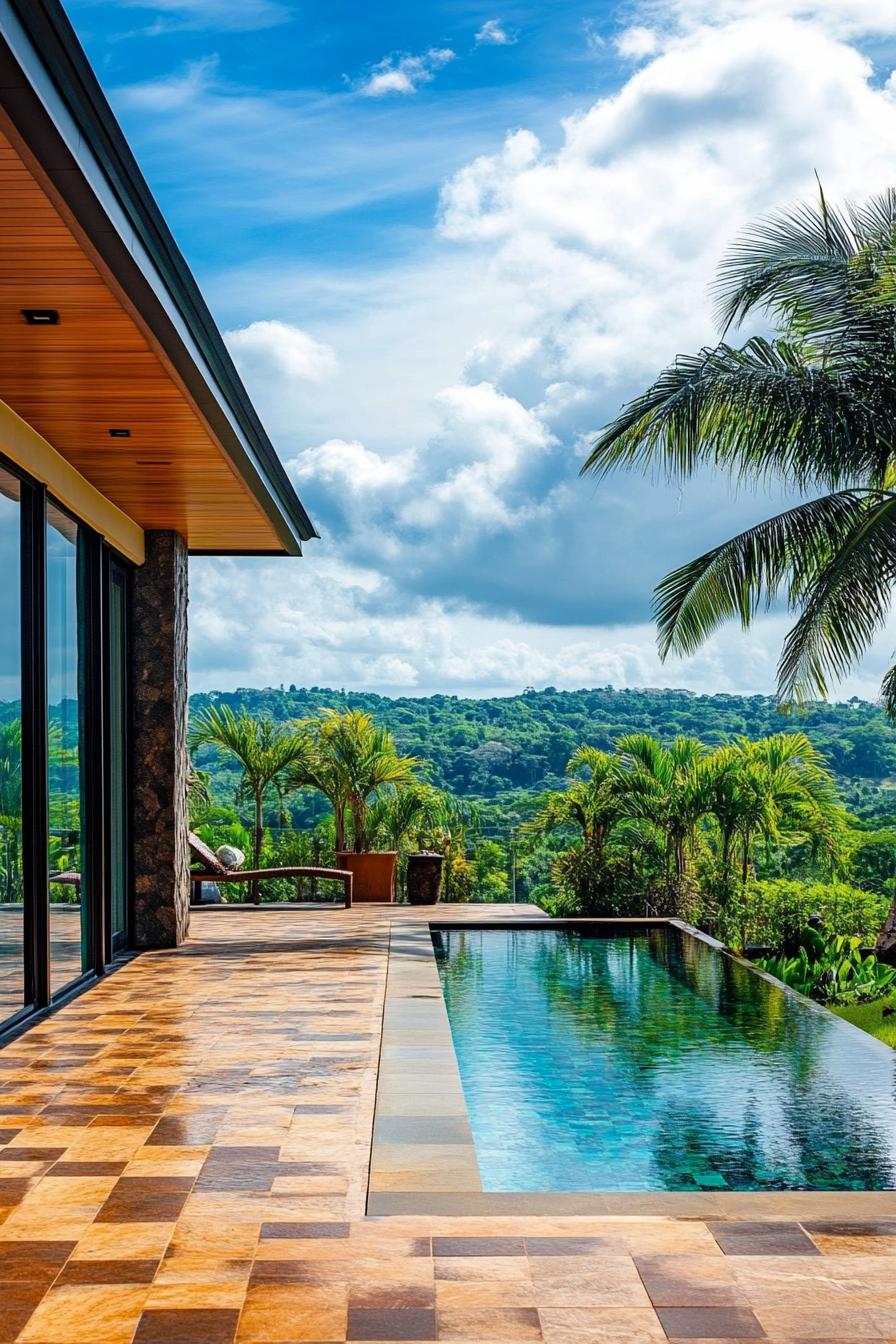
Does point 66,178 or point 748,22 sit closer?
point 66,178

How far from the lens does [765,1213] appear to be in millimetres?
3729

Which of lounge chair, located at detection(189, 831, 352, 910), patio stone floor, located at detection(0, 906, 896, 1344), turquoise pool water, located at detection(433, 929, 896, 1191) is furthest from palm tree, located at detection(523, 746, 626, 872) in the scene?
patio stone floor, located at detection(0, 906, 896, 1344)

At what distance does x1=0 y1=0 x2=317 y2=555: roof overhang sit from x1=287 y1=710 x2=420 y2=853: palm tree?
623 centimetres

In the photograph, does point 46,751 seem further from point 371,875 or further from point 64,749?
point 371,875

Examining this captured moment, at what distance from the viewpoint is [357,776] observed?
47.4 ft

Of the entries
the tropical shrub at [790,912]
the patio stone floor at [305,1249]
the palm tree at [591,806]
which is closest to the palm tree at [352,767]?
the palm tree at [591,806]

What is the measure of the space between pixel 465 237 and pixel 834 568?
12272mm

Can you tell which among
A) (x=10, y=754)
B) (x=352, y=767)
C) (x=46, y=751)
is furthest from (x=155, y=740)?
(x=352, y=767)

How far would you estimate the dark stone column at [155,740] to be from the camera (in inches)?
371

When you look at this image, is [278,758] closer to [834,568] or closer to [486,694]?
[834,568]

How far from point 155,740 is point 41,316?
16.5 feet

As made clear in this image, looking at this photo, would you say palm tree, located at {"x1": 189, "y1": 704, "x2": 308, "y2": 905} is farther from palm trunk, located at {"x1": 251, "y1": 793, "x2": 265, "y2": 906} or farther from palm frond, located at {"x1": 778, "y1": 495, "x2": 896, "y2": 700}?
palm frond, located at {"x1": 778, "y1": 495, "x2": 896, "y2": 700}

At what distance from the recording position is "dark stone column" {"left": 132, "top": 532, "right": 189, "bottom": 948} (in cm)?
941

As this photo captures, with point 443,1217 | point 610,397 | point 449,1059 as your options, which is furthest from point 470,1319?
point 610,397
